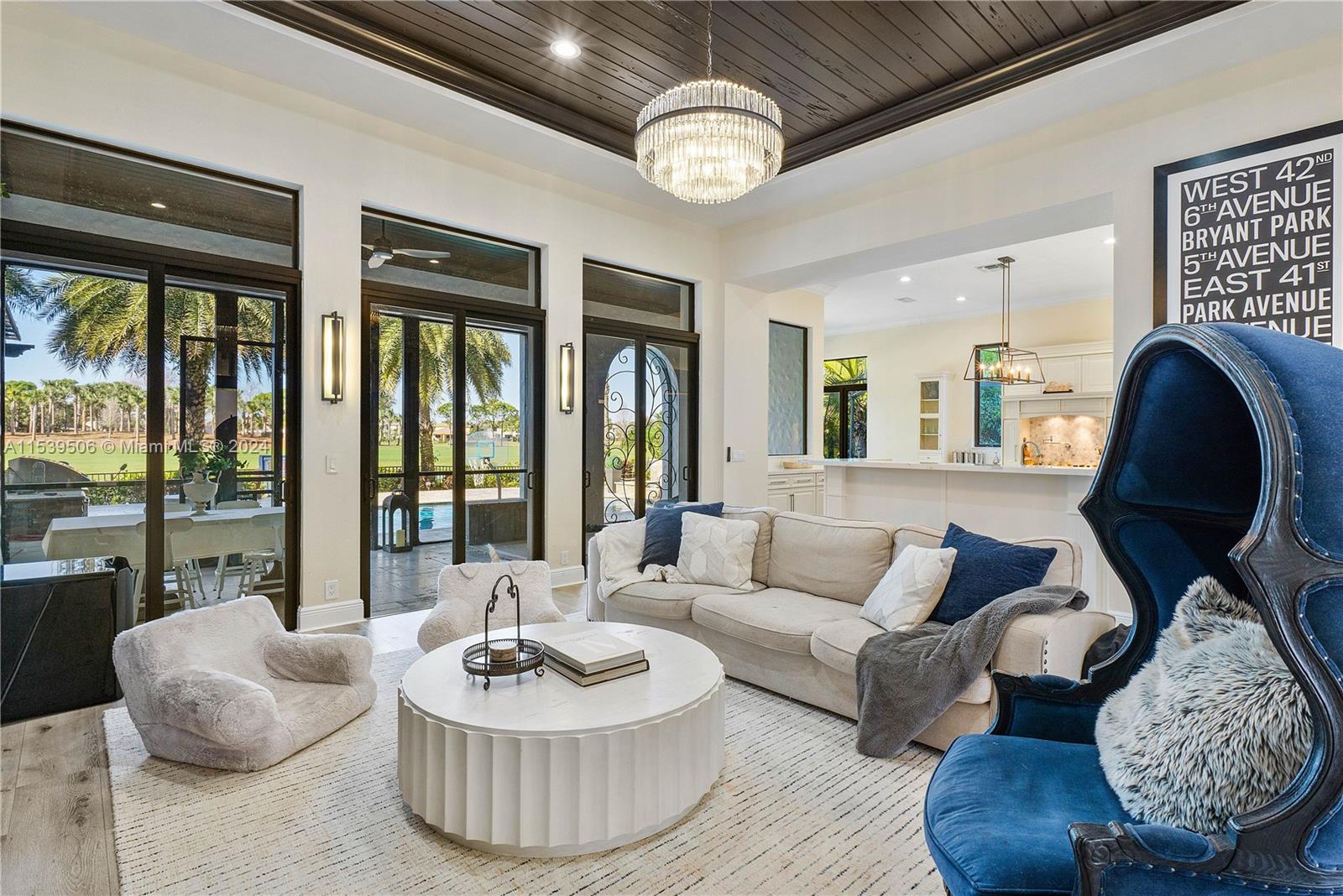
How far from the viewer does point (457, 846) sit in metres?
1.97

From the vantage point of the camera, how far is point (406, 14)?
344 cm

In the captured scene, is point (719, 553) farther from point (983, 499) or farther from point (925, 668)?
point (983, 499)

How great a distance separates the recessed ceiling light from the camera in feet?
12.1

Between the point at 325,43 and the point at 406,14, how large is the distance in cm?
48

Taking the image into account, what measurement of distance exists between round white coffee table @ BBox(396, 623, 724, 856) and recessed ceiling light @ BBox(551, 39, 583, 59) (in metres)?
3.37

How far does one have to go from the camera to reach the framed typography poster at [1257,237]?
10.8ft

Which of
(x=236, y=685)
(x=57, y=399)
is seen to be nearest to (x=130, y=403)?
(x=57, y=399)

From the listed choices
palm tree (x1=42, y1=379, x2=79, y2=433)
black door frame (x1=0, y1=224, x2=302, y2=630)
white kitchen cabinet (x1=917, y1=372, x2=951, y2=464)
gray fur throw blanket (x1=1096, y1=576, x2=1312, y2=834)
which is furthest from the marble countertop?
palm tree (x1=42, y1=379, x2=79, y2=433)

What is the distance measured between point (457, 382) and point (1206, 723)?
15.2ft

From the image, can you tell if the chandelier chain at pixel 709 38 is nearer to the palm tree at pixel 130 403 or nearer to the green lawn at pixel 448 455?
the green lawn at pixel 448 455

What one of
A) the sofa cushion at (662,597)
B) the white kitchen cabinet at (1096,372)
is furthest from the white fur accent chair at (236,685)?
the white kitchen cabinet at (1096,372)

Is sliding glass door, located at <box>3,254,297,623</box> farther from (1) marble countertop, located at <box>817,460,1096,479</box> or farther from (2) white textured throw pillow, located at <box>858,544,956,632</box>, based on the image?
(1) marble countertop, located at <box>817,460,1096,479</box>

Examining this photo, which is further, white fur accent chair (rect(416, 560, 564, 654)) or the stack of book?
white fur accent chair (rect(416, 560, 564, 654))

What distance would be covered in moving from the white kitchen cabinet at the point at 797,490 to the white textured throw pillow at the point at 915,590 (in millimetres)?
4204
